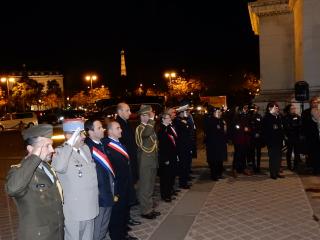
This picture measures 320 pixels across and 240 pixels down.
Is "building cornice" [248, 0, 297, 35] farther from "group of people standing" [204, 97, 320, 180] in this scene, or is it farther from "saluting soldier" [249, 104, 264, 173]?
"saluting soldier" [249, 104, 264, 173]

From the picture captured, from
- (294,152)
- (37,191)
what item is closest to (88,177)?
(37,191)

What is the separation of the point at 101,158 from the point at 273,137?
21.8 feet

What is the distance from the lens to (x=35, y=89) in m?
80.1

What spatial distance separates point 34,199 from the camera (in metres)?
3.93

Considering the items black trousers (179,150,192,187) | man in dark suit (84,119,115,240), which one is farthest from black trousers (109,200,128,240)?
black trousers (179,150,192,187)

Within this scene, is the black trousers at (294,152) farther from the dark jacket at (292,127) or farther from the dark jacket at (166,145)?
the dark jacket at (166,145)

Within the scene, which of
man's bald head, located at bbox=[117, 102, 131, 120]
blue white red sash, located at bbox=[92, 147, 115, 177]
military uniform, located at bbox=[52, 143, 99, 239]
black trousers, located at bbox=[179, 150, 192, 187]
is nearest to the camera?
military uniform, located at bbox=[52, 143, 99, 239]

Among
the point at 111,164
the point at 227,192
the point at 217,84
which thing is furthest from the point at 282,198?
the point at 217,84

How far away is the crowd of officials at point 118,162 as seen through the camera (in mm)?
3980

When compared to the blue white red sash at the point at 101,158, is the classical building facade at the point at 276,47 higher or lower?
higher

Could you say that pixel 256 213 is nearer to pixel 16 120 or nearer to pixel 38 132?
pixel 38 132

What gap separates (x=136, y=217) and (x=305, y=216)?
3022mm

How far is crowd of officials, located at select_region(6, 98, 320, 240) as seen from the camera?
13.1ft

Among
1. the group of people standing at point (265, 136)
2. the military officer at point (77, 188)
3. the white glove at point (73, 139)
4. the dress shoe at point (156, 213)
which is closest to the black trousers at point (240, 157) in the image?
the group of people standing at point (265, 136)
